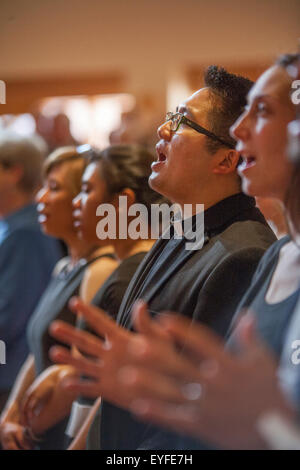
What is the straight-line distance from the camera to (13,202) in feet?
7.62

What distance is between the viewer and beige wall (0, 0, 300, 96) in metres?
3.42

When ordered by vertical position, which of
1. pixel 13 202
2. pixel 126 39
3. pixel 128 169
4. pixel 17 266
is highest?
pixel 126 39

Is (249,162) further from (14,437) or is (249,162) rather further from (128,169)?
(14,437)

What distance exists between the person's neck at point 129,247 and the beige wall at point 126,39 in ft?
5.81

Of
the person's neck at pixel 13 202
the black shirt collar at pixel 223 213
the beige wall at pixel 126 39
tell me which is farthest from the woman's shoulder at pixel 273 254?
the beige wall at pixel 126 39

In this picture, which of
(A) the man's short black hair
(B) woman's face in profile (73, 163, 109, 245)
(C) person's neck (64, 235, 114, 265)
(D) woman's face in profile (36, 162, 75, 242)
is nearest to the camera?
(A) the man's short black hair

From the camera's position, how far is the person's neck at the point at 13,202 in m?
2.30

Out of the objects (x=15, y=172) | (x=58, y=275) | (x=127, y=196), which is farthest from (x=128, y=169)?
(x=15, y=172)

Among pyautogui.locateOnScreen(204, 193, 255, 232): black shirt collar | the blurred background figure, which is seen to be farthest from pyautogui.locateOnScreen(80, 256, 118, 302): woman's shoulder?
the blurred background figure

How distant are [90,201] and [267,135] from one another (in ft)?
2.66

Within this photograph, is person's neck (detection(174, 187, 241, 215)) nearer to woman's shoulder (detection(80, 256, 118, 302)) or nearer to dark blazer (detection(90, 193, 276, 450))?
dark blazer (detection(90, 193, 276, 450))

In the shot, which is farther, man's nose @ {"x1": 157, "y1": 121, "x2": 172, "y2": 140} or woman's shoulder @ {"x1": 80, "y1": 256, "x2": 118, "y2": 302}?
woman's shoulder @ {"x1": 80, "y1": 256, "x2": 118, "y2": 302}
